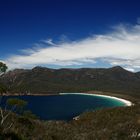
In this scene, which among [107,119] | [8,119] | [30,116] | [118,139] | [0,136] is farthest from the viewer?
[107,119]

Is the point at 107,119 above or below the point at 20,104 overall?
below

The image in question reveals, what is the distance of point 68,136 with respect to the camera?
22.4 metres

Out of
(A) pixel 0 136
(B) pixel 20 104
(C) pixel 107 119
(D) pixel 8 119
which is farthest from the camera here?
(C) pixel 107 119

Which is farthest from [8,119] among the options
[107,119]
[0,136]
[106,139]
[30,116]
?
[107,119]

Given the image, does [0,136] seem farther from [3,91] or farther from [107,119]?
[107,119]

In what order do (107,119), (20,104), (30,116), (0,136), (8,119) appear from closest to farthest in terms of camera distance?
1. (0,136)
2. (20,104)
3. (30,116)
4. (8,119)
5. (107,119)

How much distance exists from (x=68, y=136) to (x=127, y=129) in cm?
524

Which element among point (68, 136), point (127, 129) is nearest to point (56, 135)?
point (68, 136)

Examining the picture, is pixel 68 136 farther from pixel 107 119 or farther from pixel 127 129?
pixel 107 119

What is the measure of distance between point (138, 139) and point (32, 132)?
932cm

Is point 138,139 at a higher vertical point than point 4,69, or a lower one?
lower

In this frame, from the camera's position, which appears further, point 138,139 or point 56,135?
point 56,135

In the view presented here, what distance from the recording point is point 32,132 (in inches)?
919

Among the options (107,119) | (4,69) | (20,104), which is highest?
(4,69)
